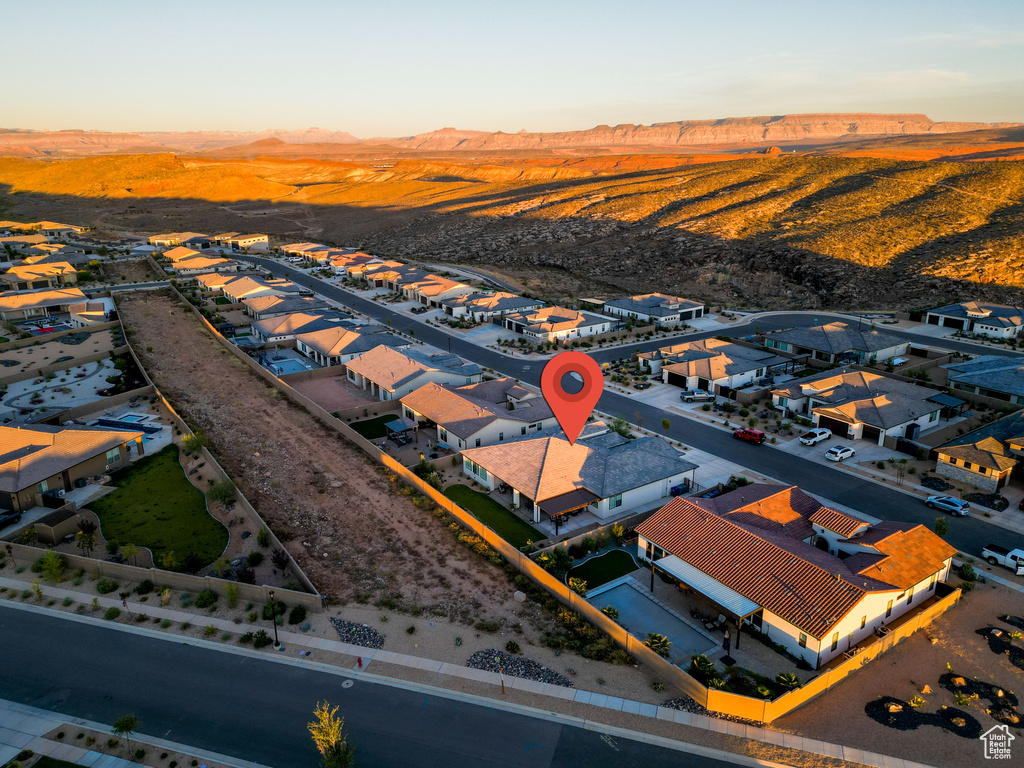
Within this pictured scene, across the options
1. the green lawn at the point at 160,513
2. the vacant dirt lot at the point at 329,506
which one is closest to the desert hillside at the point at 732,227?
the vacant dirt lot at the point at 329,506

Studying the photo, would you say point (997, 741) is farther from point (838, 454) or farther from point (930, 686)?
point (838, 454)

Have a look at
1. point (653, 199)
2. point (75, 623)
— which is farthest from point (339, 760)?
point (653, 199)

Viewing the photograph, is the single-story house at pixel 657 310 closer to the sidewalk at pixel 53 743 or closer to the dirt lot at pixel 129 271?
the sidewalk at pixel 53 743

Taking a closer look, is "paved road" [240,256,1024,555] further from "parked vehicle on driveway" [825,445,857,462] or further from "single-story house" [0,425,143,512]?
"single-story house" [0,425,143,512]

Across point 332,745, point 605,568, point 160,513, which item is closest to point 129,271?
point 160,513

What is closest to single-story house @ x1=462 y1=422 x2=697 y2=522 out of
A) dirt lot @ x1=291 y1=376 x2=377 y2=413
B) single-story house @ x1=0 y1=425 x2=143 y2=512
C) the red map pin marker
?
the red map pin marker

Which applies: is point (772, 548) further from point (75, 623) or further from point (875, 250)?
point (875, 250)
